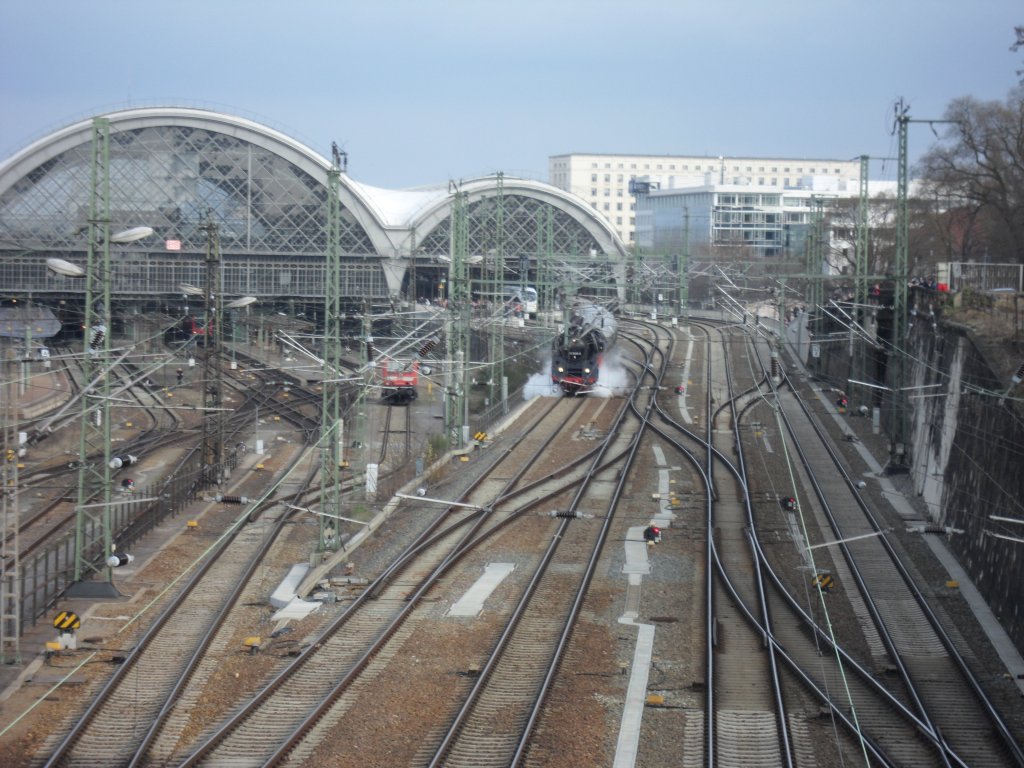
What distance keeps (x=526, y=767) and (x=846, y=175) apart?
113 meters

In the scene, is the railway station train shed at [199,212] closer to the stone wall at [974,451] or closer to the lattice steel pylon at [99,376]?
the stone wall at [974,451]

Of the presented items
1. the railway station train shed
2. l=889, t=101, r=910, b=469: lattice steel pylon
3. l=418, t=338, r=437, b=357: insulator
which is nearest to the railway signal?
l=889, t=101, r=910, b=469: lattice steel pylon

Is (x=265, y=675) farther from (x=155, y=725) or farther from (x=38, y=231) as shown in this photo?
(x=38, y=231)

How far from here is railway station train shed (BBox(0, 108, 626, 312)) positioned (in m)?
46.9

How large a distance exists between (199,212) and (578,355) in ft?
65.4

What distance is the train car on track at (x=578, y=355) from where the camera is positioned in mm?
34656

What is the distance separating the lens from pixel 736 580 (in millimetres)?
15961

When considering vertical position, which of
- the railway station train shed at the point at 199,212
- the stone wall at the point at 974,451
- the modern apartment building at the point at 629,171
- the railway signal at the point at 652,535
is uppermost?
the modern apartment building at the point at 629,171

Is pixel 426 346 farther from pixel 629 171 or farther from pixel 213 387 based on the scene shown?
pixel 629 171

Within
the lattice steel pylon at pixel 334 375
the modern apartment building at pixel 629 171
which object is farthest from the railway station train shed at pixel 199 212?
the modern apartment building at pixel 629 171

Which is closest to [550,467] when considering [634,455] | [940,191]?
[634,455]

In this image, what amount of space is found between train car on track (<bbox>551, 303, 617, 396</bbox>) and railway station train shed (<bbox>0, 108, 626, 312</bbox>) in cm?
1125

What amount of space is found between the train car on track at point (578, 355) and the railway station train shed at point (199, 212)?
11246mm

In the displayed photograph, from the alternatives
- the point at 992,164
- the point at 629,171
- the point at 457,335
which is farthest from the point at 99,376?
the point at 629,171
